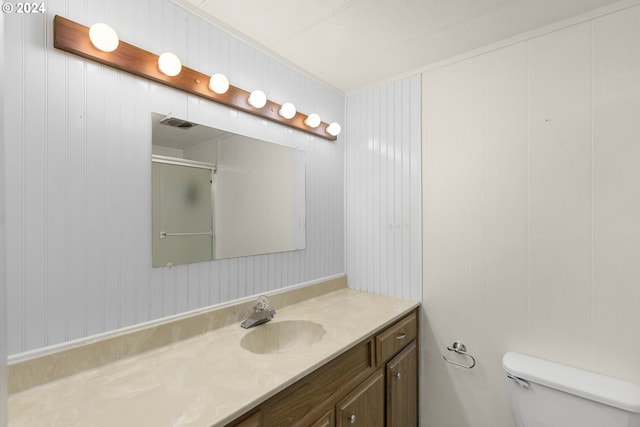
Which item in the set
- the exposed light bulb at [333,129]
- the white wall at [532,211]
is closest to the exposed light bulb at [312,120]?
the exposed light bulb at [333,129]

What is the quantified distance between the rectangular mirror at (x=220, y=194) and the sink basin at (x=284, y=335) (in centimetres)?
39

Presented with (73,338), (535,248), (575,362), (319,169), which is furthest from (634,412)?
(73,338)

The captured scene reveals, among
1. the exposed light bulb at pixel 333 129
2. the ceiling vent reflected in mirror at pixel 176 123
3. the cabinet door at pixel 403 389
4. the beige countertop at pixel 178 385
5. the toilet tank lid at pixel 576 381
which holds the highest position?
the exposed light bulb at pixel 333 129

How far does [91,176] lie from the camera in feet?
3.52

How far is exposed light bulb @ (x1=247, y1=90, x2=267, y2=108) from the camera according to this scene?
1.53 meters

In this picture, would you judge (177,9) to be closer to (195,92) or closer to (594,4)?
(195,92)

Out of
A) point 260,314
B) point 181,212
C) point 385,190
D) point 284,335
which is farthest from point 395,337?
point 181,212

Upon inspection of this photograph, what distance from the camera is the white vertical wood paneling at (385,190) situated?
1.90 metres

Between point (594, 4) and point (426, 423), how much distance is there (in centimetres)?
229

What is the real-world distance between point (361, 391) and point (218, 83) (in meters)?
1.52

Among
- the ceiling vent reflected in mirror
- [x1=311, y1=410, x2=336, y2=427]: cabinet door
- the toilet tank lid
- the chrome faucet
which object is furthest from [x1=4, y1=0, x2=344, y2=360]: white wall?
the toilet tank lid

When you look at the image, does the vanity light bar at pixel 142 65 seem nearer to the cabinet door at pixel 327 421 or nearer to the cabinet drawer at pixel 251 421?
the cabinet drawer at pixel 251 421

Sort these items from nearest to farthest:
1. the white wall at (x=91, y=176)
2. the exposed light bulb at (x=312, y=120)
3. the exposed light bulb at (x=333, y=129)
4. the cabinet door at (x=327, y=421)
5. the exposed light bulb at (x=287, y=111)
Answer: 1. the white wall at (x=91, y=176)
2. the cabinet door at (x=327, y=421)
3. the exposed light bulb at (x=287, y=111)
4. the exposed light bulb at (x=312, y=120)
5. the exposed light bulb at (x=333, y=129)

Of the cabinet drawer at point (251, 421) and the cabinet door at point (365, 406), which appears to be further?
the cabinet door at point (365, 406)
